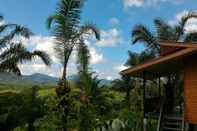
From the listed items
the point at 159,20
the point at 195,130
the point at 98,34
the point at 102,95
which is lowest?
the point at 195,130

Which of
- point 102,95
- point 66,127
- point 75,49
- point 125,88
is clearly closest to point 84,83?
point 102,95

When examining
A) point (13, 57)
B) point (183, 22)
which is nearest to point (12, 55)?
point (13, 57)

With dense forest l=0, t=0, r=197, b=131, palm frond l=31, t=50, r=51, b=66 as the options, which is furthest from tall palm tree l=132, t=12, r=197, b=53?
palm frond l=31, t=50, r=51, b=66

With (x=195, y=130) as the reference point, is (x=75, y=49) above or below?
above

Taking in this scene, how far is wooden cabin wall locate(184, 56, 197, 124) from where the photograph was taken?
1578cm

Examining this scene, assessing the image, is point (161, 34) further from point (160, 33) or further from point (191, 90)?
point (191, 90)

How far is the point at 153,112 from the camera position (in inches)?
784

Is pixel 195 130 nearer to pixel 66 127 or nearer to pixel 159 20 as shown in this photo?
pixel 66 127

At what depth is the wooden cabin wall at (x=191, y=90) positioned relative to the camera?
621 inches

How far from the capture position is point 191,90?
629 inches

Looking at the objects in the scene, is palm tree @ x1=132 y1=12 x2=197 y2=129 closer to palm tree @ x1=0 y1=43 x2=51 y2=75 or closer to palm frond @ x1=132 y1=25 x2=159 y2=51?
palm frond @ x1=132 y1=25 x2=159 y2=51

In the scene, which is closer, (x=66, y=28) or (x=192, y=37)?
(x=66, y=28)

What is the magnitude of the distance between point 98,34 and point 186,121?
22.8ft

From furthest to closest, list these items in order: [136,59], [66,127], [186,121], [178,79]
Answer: [136,59], [178,79], [66,127], [186,121]
